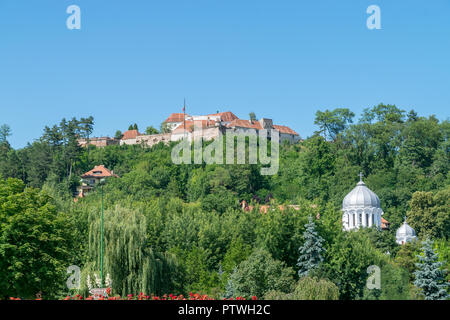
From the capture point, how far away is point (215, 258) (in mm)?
47094

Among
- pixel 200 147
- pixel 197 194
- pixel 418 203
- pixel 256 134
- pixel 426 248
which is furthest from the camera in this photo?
pixel 256 134

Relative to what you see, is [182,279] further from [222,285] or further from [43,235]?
[43,235]

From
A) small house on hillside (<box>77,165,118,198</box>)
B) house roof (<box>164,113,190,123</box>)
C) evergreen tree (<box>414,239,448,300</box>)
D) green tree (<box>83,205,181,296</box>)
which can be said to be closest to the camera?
green tree (<box>83,205,181,296</box>)

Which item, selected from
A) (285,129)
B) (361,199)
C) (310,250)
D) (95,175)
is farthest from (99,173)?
(310,250)

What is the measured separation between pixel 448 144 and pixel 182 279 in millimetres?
61126

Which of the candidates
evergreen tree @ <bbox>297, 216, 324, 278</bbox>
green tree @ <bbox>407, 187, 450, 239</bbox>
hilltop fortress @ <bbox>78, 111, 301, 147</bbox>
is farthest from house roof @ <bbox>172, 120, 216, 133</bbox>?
evergreen tree @ <bbox>297, 216, 324, 278</bbox>

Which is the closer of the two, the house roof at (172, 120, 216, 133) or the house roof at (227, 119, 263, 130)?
the house roof at (172, 120, 216, 133)

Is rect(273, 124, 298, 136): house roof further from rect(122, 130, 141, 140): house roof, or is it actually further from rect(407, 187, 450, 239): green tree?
rect(407, 187, 450, 239): green tree

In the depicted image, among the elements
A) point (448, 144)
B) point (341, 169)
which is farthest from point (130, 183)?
point (448, 144)

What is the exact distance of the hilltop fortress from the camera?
103 metres

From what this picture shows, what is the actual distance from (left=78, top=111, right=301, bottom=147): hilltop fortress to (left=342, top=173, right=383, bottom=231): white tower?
33.7 m

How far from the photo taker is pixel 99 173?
9469cm

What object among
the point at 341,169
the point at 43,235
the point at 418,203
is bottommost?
the point at 43,235

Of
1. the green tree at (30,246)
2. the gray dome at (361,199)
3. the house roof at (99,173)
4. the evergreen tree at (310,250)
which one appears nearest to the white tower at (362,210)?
the gray dome at (361,199)
